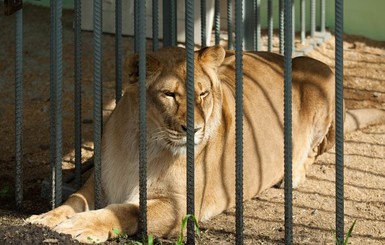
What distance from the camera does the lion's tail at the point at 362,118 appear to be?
270 inches

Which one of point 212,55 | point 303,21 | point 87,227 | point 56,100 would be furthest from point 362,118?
point 87,227

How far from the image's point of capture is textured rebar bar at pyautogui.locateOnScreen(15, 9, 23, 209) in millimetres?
5289

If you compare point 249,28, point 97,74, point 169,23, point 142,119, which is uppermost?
point 249,28

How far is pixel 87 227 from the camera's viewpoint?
189 inches

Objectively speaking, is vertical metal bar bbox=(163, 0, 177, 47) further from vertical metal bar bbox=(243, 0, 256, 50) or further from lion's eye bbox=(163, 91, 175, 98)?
vertical metal bar bbox=(243, 0, 256, 50)

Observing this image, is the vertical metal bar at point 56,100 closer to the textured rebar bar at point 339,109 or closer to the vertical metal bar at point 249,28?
the textured rebar bar at point 339,109

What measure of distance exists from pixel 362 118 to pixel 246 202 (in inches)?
59.8

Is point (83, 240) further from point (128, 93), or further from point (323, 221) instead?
point (323, 221)

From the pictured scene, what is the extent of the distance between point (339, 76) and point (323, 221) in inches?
46.6

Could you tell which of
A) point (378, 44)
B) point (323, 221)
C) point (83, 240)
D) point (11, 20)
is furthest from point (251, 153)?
point (11, 20)

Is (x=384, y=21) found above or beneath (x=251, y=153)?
above

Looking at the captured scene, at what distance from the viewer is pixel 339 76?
4418 millimetres

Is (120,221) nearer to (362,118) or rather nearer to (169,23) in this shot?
(169,23)

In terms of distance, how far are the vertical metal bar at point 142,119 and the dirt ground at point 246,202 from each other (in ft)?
1.17
